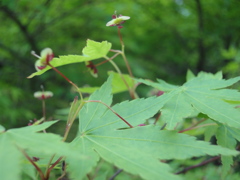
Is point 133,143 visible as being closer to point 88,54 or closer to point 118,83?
point 88,54

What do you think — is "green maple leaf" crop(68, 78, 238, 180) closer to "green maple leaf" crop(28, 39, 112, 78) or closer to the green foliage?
the green foliage

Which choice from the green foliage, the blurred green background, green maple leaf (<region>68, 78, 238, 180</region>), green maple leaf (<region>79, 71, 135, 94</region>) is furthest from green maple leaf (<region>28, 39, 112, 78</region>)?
the blurred green background

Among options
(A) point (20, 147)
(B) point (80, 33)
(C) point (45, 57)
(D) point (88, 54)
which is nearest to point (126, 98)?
(B) point (80, 33)

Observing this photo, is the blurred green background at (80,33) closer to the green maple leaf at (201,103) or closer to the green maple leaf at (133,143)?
the green maple leaf at (201,103)

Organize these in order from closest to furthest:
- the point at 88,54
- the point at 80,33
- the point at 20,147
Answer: the point at 20,147
the point at 88,54
the point at 80,33

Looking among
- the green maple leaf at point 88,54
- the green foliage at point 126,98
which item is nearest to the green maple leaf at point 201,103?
the green foliage at point 126,98

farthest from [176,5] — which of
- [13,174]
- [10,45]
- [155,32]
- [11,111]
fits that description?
[13,174]
